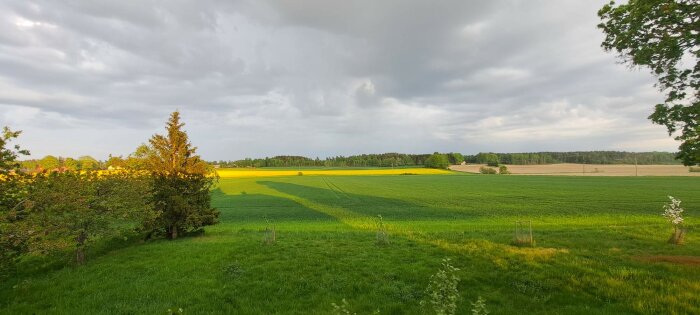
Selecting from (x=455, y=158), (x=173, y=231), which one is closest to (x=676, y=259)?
(x=173, y=231)

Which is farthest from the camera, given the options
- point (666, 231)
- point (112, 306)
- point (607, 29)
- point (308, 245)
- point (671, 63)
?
point (666, 231)

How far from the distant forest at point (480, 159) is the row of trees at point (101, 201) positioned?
135796 mm

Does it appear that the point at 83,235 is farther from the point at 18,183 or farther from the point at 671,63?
the point at 671,63

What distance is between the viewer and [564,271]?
10.2 metres

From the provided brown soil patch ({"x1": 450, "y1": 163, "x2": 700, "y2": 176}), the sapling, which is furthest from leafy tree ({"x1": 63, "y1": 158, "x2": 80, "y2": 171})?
brown soil patch ({"x1": 450, "y1": 163, "x2": 700, "y2": 176})

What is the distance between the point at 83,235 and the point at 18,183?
405 cm

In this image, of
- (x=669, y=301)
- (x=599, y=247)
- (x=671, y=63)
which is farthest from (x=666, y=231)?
(x=669, y=301)

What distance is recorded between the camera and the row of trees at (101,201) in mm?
8656

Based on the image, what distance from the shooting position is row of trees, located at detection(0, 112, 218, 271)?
8.66 meters

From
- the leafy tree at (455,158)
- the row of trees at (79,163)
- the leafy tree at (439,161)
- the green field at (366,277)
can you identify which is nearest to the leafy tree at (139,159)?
the row of trees at (79,163)

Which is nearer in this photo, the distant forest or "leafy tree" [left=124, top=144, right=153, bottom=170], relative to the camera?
"leafy tree" [left=124, top=144, right=153, bottom=170]

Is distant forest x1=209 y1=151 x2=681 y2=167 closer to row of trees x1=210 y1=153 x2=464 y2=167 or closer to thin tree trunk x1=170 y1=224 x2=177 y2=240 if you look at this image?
row of trees x1=210 y1=153 x2=464 y2=167

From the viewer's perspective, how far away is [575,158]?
159750mm

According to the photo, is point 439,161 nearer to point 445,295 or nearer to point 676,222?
Answer: point 676,222
